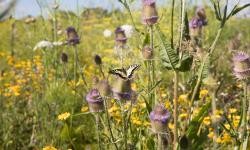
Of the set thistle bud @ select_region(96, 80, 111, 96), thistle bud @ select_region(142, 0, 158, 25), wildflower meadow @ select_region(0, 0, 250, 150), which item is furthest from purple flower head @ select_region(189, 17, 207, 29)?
thistle bud @ select_region(96, 80, 111, 96)

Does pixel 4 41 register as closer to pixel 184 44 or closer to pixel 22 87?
pixel 22 87

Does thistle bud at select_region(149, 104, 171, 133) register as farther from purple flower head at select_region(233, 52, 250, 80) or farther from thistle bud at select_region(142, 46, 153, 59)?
thistle bud at select_region(142, 46, 153, 59)

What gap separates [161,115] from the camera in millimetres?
1575

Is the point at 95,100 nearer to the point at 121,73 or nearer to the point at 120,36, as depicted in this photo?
the point at 121,73

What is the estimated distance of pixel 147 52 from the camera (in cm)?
202

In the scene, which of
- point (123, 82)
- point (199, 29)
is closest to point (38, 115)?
point (199, 29)

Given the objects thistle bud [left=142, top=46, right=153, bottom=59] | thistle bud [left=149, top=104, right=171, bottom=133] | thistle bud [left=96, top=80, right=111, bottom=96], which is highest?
thistle bud [left=142, top=46, right=153, bottom=59]

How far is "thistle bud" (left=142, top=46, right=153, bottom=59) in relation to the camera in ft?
6.55

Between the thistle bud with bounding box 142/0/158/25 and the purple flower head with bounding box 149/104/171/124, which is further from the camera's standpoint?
the thistle bud with bounding box 142/0/158/25

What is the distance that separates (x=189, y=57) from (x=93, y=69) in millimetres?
3536

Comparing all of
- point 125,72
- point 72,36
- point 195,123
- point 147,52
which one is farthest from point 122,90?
point 72,36

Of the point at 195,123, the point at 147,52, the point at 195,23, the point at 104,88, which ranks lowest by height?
the point at 195,123

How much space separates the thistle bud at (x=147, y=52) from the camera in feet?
6.55

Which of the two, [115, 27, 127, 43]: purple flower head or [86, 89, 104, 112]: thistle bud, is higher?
[115, 27, 127, 43]: purple flower head
